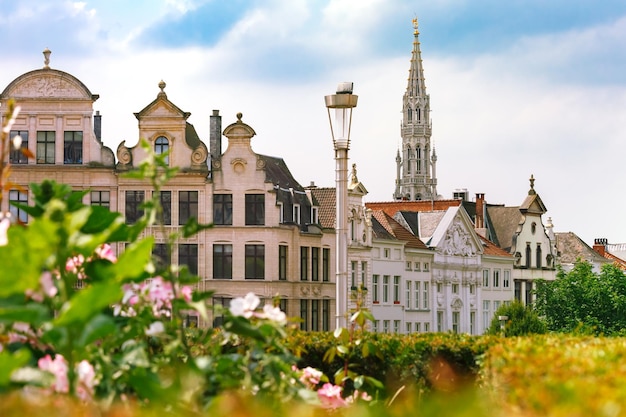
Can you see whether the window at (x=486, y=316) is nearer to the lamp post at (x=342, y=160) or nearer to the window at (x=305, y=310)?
the window at (x=305, y=310)

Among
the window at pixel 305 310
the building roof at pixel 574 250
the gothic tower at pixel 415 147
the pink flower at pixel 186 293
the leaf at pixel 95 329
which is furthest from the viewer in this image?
the gothic tower at pixel 415 147

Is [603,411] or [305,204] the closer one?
[603,411]

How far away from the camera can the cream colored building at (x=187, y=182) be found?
49688 millimetres

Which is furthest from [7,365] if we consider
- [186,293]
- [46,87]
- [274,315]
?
[46,87]

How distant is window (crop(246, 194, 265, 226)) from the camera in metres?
51.4

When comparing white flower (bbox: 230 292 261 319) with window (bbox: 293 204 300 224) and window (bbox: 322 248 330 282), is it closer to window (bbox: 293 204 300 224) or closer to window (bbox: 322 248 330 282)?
window (bbox: 293 204 300 224)

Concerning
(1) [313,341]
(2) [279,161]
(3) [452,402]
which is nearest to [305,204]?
(2) [279,161]

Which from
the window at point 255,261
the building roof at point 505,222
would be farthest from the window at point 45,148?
the building roof at point 505,222

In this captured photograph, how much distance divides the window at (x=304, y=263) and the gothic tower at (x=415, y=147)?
88541 mm

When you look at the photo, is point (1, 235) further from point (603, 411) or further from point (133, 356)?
point (603, 411)

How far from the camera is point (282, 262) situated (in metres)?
52.0

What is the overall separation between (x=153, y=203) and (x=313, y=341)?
9659 mm

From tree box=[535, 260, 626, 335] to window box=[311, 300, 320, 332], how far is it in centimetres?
1926

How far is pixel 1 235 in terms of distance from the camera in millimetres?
8008
